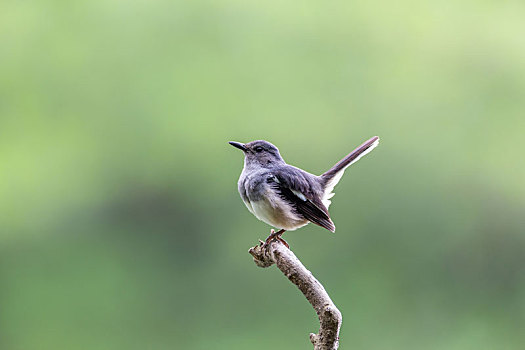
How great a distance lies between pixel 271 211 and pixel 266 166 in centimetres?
22

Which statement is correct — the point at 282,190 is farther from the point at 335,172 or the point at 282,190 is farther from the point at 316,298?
the point at 316,298

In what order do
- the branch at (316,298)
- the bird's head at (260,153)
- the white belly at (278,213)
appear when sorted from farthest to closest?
the bird's head at (260,153) → the white belly at (278,213) → the branch at (316,298)

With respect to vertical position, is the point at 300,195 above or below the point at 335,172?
below

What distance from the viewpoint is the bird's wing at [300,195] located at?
1872 mm

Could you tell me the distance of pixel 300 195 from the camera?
193 cm

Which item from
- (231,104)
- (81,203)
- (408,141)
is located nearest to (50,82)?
(81,203)

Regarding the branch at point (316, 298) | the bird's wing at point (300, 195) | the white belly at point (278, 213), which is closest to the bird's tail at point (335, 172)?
the bird's wing at point (300, 195)

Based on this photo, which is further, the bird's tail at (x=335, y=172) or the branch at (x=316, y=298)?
the bird's tail at (x=335, y=172)

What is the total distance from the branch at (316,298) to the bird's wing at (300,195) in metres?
0.38

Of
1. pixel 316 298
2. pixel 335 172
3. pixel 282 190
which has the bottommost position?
pixel 316 298

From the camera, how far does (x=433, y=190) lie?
3.89 m

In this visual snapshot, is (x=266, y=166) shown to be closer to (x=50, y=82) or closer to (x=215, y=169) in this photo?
(x=215, y=169)

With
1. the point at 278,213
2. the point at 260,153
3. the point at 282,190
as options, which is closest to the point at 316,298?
the point at 278,213

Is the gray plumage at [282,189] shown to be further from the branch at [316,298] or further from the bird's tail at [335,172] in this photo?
the branch at [316,298]
